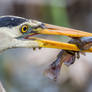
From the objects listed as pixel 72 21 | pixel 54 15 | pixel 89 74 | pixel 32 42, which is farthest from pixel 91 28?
pixel 32 42

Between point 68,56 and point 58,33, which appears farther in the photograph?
point 68,56

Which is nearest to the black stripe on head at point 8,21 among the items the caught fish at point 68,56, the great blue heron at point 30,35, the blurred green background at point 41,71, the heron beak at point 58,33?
the great blue heron at point 30,35

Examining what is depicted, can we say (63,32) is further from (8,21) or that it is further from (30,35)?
(8,21)

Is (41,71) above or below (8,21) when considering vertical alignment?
below

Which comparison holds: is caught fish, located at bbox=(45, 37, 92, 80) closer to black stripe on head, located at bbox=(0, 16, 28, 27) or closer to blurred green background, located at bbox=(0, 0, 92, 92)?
black stripe on head, located at bbox=(0, 16, 28, 27)

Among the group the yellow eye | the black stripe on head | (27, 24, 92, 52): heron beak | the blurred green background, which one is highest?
the black stripe on head

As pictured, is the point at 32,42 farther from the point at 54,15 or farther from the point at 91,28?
the point at 91,28

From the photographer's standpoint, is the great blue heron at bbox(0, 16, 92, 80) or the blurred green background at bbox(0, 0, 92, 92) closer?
the great blue heron at bbox(0, 16, 92, 80)

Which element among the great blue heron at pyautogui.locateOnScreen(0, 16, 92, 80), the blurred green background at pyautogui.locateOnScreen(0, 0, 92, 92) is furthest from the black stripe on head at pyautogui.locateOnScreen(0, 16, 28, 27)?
the blurred green background at pyautogui.locateOnScreen(0, 0, 92, 92)

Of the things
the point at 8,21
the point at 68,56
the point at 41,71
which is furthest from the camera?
the point at 41,71

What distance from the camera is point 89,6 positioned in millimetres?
8562

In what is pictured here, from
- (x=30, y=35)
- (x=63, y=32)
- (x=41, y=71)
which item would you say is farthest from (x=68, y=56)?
(x=41, y=71)

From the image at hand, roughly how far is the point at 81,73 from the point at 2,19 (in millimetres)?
3184

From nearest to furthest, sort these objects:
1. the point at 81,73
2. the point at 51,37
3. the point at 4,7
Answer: the point at 81,73 → the point at 51,37 → the point at 4,7
